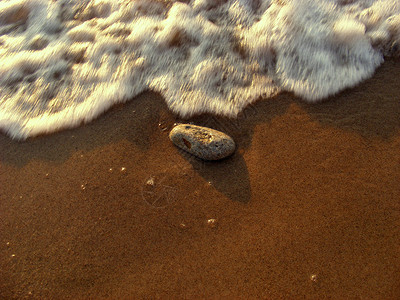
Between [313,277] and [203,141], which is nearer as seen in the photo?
[313,277]

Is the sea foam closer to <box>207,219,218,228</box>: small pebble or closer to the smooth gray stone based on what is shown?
the smooth gray stone

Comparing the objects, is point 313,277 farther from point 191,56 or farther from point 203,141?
point 191,56

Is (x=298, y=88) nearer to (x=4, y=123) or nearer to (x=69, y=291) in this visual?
(x=69, y=291)

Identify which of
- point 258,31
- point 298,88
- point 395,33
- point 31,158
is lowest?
point 31,158

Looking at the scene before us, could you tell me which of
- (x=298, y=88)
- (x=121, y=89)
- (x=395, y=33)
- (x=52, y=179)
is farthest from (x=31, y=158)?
(x=395, y=33)

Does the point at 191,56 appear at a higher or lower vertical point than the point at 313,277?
higher

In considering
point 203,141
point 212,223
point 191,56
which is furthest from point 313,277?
point 191,56
